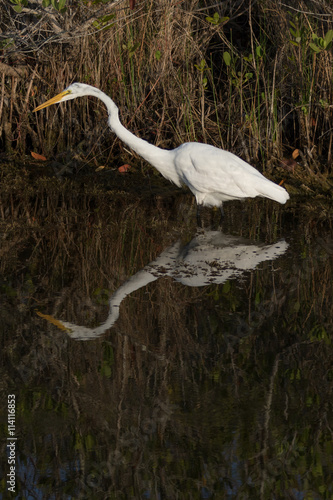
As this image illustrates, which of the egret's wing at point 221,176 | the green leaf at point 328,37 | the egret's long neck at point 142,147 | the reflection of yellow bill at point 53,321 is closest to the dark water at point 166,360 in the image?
the reflection of yellow bill at point 53,321

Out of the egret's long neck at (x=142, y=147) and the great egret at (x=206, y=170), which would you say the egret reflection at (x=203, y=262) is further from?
the egret's long neck at (x=142, y=147)

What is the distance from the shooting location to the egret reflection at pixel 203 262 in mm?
4484

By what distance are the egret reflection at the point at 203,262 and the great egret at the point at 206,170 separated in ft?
1.21

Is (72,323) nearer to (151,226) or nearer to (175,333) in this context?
(175,333)

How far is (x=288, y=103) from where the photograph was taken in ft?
22.8

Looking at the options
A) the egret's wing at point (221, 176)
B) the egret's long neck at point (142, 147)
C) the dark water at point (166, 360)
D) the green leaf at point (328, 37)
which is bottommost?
the dark water at point (166, 360)

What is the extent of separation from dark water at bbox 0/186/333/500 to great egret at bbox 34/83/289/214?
33 cm

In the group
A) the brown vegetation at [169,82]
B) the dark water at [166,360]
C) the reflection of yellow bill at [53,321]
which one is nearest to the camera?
the dark water at [166,360]

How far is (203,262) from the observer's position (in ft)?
16.1

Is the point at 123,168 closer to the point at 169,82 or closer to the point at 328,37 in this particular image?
the point at 169,82

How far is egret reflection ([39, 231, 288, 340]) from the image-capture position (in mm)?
4484

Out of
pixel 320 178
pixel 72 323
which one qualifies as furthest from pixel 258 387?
pixel 320 178

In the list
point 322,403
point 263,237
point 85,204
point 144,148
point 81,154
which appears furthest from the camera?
point 81,154

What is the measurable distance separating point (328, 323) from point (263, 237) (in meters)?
1.65
